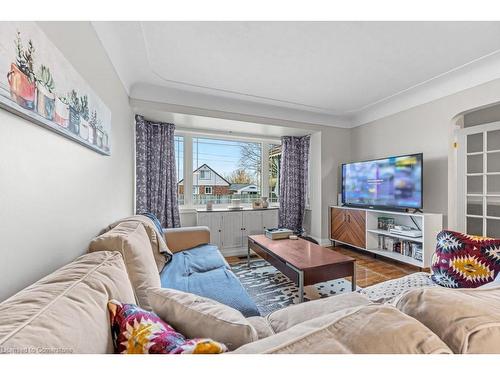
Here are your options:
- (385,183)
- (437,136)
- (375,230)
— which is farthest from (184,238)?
(437,136)

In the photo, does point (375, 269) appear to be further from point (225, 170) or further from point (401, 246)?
point (225, 170)

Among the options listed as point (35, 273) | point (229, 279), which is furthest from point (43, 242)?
point (229, 279)

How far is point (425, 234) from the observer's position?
2805 mm

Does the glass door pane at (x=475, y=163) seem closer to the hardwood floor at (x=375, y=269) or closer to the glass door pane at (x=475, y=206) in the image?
the glass door pane at (x=475, y=206)

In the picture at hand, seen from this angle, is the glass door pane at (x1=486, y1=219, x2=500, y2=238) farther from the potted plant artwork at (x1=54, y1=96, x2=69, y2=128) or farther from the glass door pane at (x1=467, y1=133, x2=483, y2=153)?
the potted plant artwork at (x1=54, y1=96, x2=69, y2=128)

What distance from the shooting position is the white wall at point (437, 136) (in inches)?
105

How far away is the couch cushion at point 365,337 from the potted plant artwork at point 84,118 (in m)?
1.43

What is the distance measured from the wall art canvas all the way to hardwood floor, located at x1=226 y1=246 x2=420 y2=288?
2.78 m

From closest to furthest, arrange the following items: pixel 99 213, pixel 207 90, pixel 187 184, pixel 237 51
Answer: pixel 99 213 < pixel 237 51 < pixel 207 90 < pixel 187 184

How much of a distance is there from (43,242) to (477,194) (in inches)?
166

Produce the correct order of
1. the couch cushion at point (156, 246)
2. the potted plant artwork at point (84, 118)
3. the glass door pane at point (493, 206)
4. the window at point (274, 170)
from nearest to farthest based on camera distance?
1. the potted plant artwork at point (84, 118)
2. the couch cushion at point (156, 246)
3. the glass door pane at point (493, 206)
4. the window at point (274, 170)

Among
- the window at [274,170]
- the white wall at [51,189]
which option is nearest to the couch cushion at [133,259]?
the white wall at [51,189]
